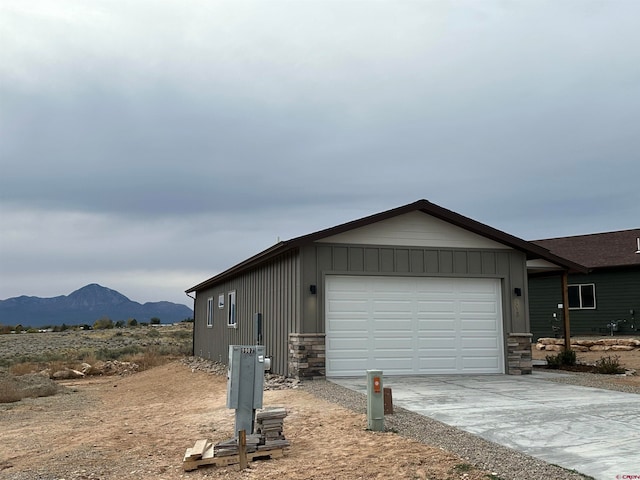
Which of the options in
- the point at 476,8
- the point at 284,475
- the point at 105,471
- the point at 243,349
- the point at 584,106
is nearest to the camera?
the point at 284,475

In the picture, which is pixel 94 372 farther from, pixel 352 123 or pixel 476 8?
pixel 476 8

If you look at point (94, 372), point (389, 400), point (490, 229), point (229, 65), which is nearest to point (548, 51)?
point (490, 229)

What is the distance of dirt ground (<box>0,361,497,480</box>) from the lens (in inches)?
231

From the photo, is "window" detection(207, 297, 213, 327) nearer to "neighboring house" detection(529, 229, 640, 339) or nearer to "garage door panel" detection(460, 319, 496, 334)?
"garage door panel" detection(460, 319, 496, 334)

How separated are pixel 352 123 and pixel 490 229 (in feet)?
17.0

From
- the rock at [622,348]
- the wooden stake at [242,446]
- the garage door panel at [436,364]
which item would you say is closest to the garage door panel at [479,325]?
the garage door panel at [436,364]

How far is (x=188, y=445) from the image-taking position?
23.5 ft

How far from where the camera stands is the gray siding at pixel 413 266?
41.2ft

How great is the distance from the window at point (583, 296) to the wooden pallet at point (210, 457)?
21.7 meters

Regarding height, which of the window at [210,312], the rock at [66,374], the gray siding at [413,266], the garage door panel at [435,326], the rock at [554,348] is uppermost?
the gray siding at [413,266]

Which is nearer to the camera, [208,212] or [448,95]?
[448,95]

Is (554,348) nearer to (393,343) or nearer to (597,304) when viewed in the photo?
(597,304)

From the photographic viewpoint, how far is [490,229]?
13477mm

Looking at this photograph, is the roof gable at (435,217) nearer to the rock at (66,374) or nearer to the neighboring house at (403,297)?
the neighboring house at (403,297)
